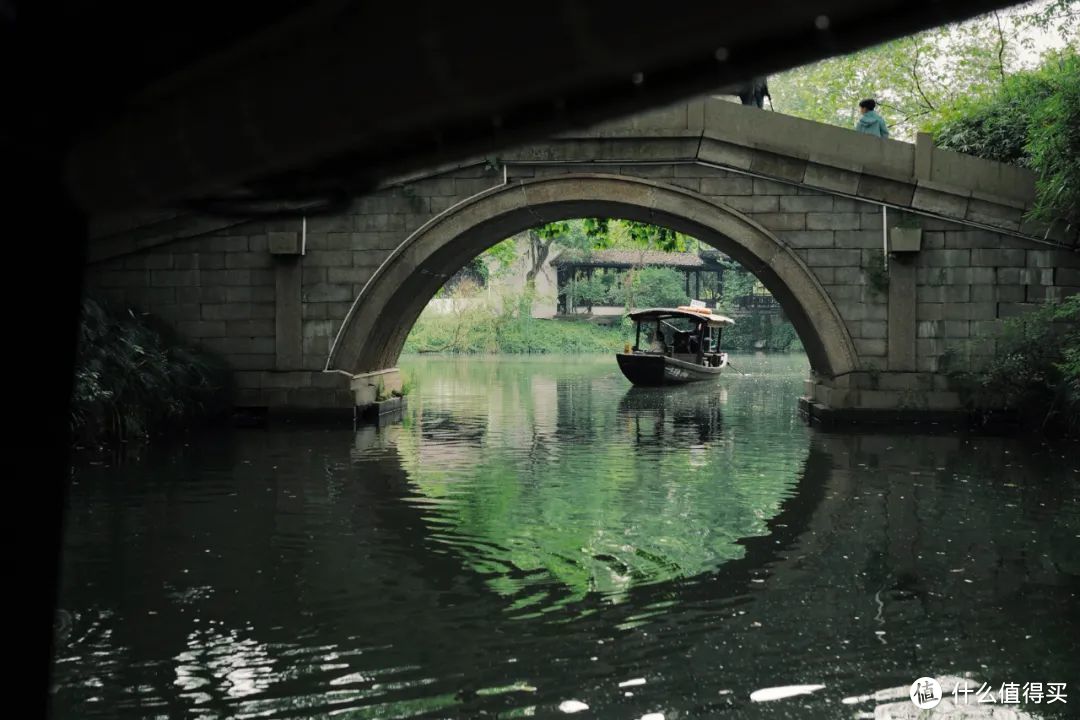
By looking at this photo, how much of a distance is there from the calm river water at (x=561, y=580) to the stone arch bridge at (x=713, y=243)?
6.92 feet

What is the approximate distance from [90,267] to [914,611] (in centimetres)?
1196

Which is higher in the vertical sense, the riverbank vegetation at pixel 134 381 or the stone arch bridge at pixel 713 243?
the stone arch bridge at pixel 713 243

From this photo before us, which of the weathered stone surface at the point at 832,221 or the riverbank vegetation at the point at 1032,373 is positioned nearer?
the riverbank vegetation at the point at 1032,373

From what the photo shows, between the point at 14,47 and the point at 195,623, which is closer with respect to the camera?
the point at 14,47

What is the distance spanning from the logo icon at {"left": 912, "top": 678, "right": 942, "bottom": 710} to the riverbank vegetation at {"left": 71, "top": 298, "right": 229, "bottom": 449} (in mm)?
8275

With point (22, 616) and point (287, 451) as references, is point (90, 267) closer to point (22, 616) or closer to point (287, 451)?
point (287, 451)

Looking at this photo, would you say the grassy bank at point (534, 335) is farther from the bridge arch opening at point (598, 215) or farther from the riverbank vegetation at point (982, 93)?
the bridge arch opening at point (598, 215)

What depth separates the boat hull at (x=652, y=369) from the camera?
2272 centimetres

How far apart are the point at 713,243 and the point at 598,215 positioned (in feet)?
4.97

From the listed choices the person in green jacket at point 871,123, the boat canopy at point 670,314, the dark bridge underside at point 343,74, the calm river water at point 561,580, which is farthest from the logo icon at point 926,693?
the boat canopy at point 670,314

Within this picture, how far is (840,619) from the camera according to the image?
5.18 m

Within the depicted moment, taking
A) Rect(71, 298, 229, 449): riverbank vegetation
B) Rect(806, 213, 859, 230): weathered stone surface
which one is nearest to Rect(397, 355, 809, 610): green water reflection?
Rect(806, 213, 859, 230): weathered stone surface

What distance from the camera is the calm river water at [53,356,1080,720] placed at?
168 inches

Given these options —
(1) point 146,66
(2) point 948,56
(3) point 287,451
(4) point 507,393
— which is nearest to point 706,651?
(1) point 146,66
